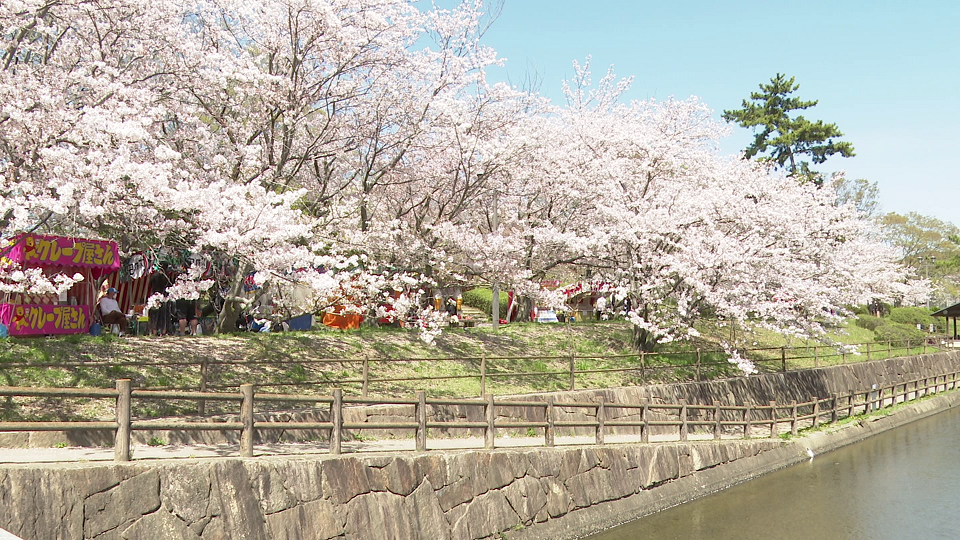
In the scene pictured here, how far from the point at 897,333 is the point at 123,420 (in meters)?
42.3

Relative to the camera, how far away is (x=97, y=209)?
35.3ft

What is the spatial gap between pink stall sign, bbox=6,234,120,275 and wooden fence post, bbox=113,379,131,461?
236 inches

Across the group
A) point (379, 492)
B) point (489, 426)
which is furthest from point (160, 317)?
point (379, 492)

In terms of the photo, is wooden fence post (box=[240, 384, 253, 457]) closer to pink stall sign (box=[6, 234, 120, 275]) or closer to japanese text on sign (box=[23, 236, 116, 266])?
pink stall sign (box=[6, 234, 120, 275])

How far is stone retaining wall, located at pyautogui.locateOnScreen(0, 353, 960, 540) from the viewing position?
7.88 metres

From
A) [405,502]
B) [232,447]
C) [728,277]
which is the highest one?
[728,277]

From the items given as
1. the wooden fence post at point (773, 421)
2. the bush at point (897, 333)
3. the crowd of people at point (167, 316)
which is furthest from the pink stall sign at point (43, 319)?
the bush at point (897, 333)

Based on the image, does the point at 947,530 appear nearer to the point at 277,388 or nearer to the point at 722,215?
the point at 722,215

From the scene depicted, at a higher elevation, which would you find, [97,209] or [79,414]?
[97,209]

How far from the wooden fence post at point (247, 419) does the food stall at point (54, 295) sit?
19.8 feet

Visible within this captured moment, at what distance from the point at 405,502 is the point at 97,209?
19.7 feet

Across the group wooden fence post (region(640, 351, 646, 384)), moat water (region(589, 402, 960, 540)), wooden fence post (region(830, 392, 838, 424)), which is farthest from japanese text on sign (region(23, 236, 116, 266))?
wooden fence post (region(830, 392, 838, 424))

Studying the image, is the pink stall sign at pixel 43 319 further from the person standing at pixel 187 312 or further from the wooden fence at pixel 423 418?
the wooden fence at pixel 423 418

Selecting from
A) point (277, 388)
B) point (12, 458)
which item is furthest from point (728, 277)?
point (12, 458)
